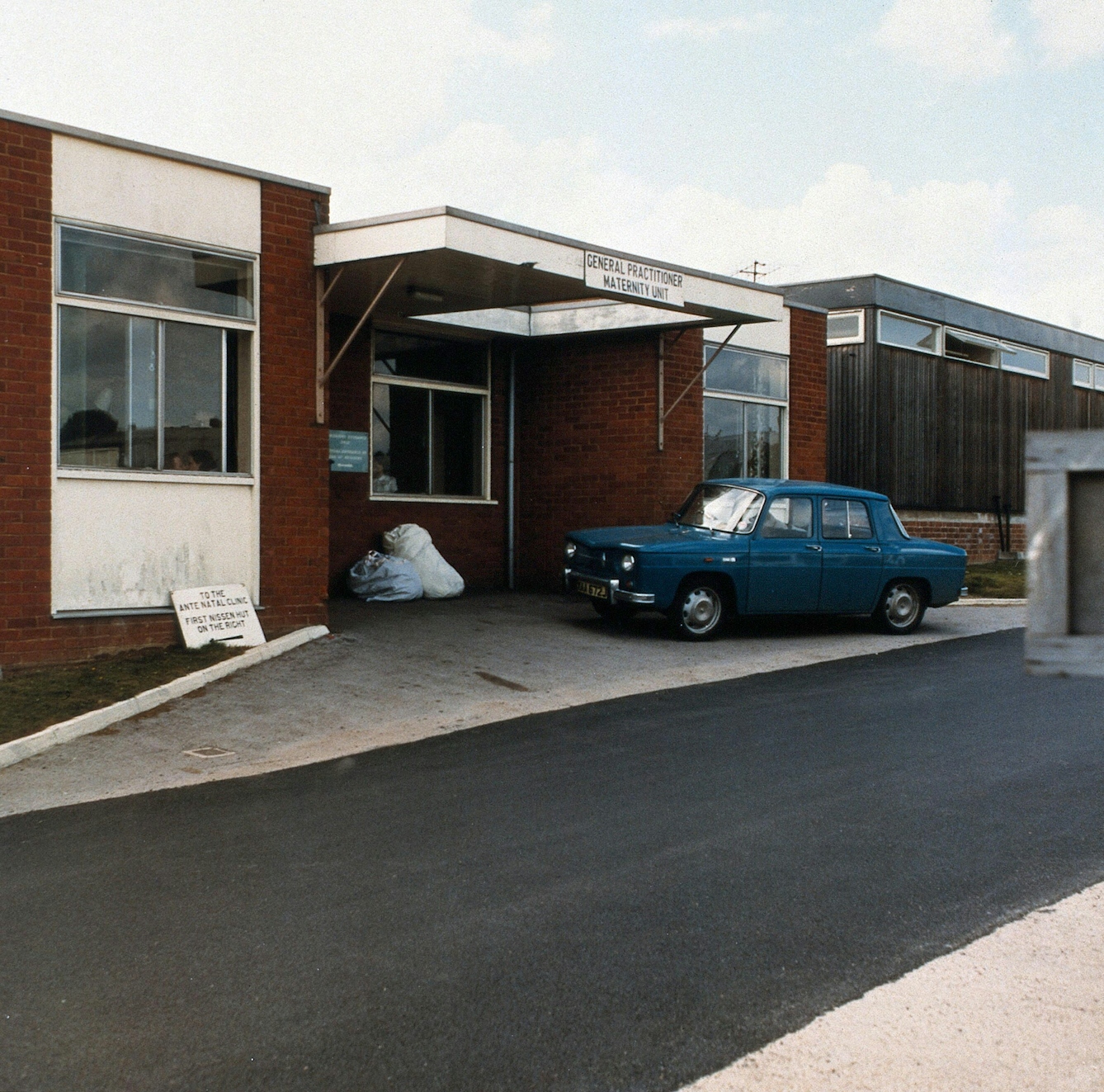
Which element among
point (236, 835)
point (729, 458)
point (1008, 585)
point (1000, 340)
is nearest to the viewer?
point (236, 835)

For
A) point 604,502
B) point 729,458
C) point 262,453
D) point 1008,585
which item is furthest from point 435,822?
point 1008,585

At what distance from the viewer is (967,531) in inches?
985

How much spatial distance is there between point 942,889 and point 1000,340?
2325cm

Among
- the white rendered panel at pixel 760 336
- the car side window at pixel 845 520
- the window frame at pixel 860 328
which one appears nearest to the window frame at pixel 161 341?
the car side window at pixel 845 520

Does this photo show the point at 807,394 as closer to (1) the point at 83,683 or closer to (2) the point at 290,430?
(2) the point at 290,430

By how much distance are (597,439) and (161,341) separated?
7.27 meters

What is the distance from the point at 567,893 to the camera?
490 cm

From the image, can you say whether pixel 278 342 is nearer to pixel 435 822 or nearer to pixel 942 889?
pixel 435 822

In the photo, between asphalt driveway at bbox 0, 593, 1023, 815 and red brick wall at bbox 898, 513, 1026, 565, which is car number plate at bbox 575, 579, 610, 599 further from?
red brick wall at bbox 898, 513, 1026, 565

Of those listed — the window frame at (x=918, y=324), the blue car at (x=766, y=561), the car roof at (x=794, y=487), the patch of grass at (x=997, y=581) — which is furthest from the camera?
the window frame at (x=918, y=324)


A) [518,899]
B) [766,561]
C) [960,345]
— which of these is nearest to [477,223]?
[766,561]

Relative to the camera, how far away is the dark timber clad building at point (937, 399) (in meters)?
22.8

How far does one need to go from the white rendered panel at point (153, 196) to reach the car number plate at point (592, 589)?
4.72m

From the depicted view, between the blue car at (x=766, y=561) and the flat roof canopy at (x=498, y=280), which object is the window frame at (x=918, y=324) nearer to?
the flat roof canopy at (x=498, y=280)
